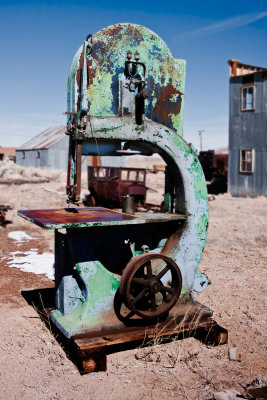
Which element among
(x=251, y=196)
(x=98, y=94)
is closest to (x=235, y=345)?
(x=98, y=94)

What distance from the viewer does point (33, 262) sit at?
259 inches

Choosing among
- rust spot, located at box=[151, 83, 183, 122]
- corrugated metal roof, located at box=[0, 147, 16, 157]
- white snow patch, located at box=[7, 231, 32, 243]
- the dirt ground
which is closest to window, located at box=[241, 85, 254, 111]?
white snow patch, located at box=[7, 231, 32, 243]

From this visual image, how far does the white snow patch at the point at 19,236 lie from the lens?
329 inches

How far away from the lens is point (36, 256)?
697cm

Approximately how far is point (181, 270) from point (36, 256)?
380 cm

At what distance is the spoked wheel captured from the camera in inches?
130

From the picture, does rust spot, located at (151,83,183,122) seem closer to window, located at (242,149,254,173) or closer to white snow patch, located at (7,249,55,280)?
white snow patch, located at (7,249,55,280)

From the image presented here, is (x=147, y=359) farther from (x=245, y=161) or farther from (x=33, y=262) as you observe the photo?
(x=245, y=161)

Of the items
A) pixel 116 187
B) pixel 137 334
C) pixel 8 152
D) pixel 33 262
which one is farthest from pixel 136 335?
pixel 8 152

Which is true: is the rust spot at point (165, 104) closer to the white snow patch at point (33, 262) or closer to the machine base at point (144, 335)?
the machine base at point (144, 335)

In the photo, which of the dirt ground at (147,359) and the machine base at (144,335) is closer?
the dirt ground at (147,359)

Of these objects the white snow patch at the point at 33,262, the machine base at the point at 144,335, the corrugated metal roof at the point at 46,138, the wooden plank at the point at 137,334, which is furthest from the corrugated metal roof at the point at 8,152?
the wooden plank at the point at 137,334

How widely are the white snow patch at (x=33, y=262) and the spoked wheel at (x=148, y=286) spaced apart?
2.56 metres

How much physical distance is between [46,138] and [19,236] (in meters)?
25.9
